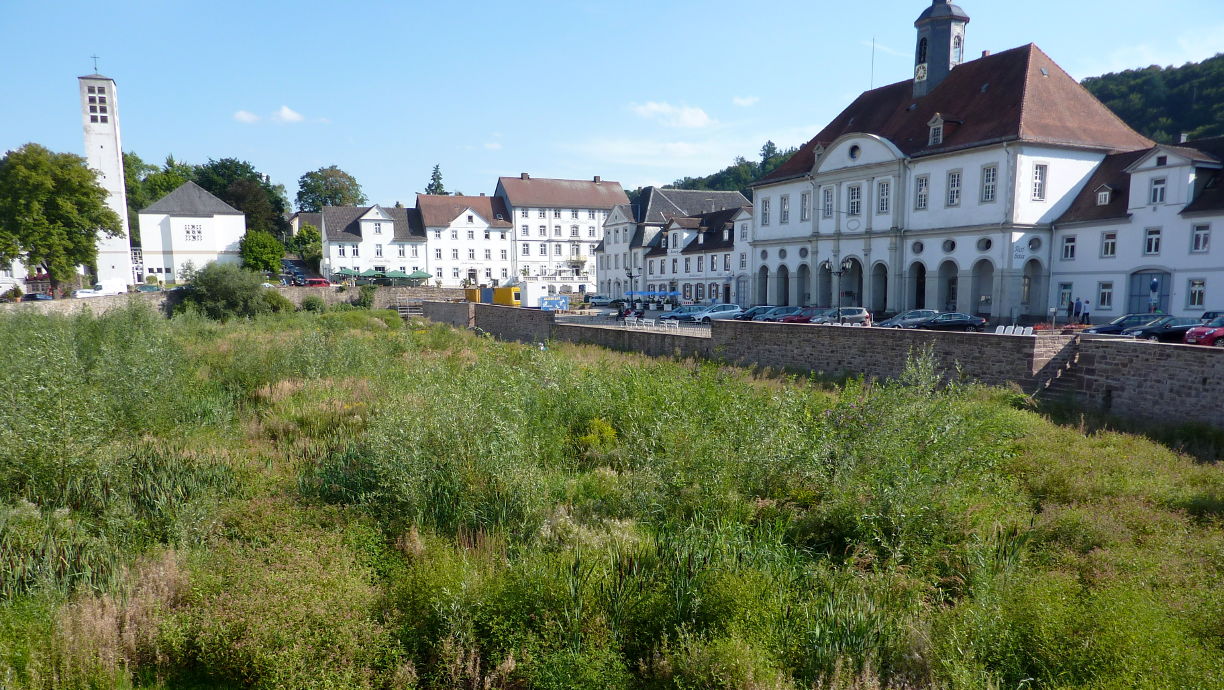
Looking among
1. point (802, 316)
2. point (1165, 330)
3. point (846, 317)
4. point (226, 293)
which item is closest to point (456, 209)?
point (226, 293)

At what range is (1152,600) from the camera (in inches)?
243

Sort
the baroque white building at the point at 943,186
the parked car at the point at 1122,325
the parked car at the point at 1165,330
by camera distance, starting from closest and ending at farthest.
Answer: the parked car at the point at 1165,330 → the parked car at the point at 1122,325 → the baroque white building at the point at 943,186

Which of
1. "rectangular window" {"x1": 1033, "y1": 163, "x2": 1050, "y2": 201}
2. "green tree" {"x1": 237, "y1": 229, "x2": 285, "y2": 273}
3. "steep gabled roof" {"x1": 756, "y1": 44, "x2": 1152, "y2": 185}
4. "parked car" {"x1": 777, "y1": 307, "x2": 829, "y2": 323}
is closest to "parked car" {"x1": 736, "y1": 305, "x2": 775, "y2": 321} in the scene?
"parked car" {"x1": 777, "y1": 307, "x2": 829, "y2": 323}

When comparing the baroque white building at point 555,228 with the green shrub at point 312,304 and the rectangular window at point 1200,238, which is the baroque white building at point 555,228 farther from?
the rectangular window at point 1200,238

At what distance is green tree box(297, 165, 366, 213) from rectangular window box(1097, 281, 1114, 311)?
281ft

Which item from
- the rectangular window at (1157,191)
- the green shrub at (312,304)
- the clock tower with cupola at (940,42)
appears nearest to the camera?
the rectangular window at (1157,191)

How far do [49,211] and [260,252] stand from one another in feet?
66.9

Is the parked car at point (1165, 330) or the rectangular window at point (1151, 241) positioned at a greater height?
the rectangular window at point (1151, 241)

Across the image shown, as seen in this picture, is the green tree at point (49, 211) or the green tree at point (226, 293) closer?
the green tree at point (226, 293)

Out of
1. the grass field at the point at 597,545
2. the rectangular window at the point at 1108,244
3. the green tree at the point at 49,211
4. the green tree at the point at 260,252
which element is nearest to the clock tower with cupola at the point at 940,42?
the rectangular window at the point at 1108,244

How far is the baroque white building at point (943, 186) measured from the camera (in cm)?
3369

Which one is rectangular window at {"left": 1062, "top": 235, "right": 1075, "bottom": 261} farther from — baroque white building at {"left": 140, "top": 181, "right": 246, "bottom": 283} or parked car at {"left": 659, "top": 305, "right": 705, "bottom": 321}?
baroque white building at {"left": 140, "top": 181, "right": 246, "bottom": 283}

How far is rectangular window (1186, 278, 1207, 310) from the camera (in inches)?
1097

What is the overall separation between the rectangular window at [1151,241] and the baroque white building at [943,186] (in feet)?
14.5
